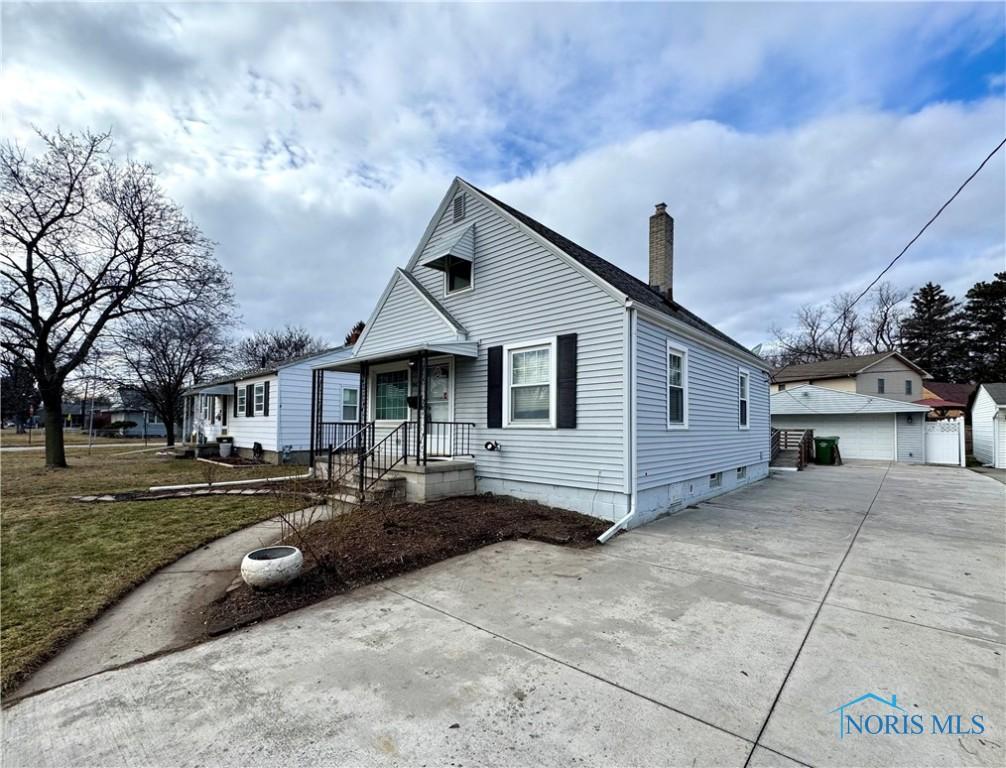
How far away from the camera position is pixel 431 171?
12133 mm

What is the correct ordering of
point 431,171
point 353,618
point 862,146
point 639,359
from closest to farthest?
point 353,618, point 639,359, point 862,146, point 431,171

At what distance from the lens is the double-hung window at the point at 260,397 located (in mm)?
17859

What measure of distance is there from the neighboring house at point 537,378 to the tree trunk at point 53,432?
41.4 feet

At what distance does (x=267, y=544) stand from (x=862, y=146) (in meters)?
13.7

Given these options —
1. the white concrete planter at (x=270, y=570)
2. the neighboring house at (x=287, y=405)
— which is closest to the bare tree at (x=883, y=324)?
the neighboring house at (x=287, y=405)

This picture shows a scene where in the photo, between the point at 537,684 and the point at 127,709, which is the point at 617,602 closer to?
the point at 537,684

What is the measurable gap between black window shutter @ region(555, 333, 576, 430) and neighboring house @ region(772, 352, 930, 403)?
23649 millimetres

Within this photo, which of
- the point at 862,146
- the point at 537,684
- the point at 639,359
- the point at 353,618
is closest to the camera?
the point at 537,684

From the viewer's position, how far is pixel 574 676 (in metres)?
3.02

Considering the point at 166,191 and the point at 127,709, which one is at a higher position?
the point at 166,191

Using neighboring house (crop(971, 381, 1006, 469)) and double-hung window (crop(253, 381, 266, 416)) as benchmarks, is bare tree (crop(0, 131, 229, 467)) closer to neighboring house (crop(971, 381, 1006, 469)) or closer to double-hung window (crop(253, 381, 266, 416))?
double-hung window (crop(253, 381, 266, 416))

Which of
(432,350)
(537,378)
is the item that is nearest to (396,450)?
(432,350)

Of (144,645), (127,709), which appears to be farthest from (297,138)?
(127,709)

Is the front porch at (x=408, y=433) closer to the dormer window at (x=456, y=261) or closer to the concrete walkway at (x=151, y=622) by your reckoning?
the dormer window at (x=456, y=261)
